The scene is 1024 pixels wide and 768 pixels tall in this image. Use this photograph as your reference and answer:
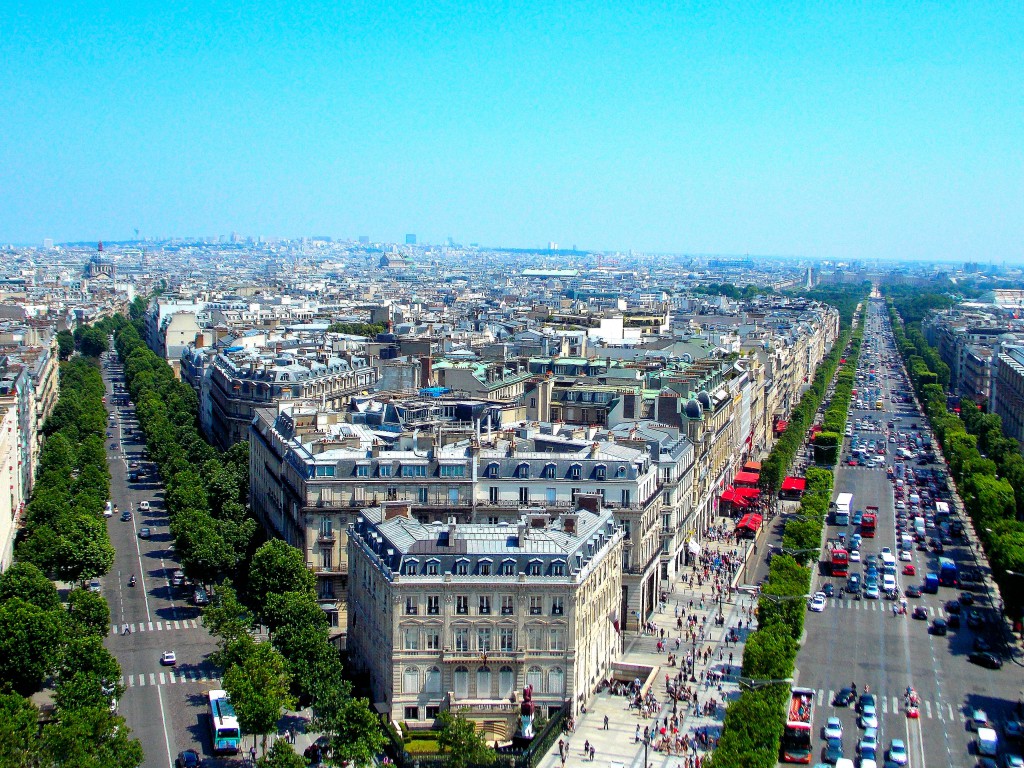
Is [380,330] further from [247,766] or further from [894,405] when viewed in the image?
[247,766]

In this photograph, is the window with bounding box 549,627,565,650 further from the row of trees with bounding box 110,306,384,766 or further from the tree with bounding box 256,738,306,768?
the tree with bounding box 256,738,306,768

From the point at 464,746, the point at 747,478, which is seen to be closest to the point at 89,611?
the point at 464,746

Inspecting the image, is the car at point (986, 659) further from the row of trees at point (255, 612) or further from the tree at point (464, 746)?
the row of trees at point (255, 612)

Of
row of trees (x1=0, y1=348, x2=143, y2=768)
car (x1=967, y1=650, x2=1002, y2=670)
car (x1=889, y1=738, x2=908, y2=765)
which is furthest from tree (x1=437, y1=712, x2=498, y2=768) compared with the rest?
car (x1=967, y1=650, x2=1002, y2=670)

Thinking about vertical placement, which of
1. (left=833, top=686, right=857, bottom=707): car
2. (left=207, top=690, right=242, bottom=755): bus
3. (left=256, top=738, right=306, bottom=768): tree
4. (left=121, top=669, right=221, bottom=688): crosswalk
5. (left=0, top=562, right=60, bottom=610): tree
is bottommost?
(left=121, top=669, right=221, bottom=688): crosswalk

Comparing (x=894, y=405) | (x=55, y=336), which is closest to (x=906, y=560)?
(x=894, y=405)

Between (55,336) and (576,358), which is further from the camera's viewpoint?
(55,336)
